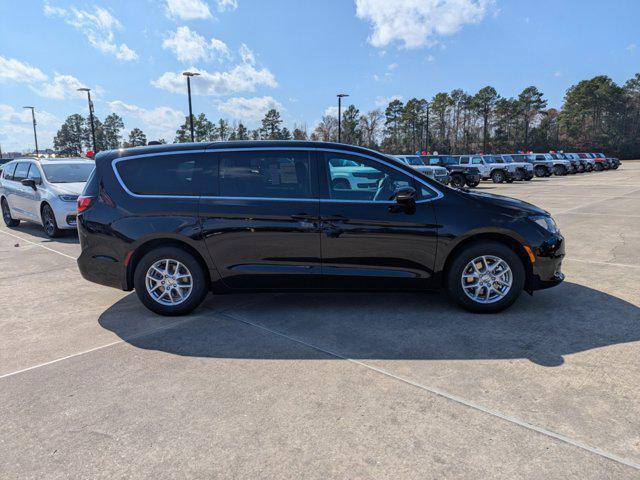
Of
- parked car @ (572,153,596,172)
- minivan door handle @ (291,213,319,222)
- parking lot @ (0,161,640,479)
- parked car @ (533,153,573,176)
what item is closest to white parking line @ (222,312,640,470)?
parking lot @ (0,161,640,479)

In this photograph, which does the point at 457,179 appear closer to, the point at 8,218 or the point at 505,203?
the point at 8,218

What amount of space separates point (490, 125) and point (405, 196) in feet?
305

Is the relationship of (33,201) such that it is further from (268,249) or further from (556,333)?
(556,333)

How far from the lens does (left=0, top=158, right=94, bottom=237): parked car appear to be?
9109mm

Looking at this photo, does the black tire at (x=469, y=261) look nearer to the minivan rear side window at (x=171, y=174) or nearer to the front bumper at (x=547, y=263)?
the front bumper at (x=547, y=263)

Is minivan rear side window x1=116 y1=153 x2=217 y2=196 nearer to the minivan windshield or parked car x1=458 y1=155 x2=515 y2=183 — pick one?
the minivan windshield

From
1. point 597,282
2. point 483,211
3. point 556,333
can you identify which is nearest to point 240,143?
point 483,211

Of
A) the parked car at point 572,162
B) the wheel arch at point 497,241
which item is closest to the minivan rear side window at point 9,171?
the wheel arch at point 497,241

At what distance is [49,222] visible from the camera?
9469 millimetres

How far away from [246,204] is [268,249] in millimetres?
495

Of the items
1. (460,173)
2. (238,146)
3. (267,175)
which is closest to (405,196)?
(267,175)

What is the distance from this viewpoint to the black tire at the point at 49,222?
9.30m

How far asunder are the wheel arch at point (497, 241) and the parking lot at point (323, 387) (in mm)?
402

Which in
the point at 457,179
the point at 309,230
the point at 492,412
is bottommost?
the point at 492,412
